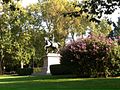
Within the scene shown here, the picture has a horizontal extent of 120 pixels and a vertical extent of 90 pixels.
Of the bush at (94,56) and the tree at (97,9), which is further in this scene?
the bush at (94,56)

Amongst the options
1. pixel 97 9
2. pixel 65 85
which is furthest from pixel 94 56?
pixel 97 9

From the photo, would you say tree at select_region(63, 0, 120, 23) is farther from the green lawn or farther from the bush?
the bush

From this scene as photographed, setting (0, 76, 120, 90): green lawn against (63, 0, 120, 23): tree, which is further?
(0, 76, 120, 90): green lawn

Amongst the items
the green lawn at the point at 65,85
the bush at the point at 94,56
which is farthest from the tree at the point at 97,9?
the bush at the point at 94,56

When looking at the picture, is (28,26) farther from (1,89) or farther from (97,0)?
(97,0)

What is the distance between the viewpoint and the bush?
31688 mm

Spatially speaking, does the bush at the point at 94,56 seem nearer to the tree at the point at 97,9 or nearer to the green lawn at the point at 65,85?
the green lawn at the point at 65,85

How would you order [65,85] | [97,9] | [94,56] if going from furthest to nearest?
[94,56]
[65,85]
[97,9]

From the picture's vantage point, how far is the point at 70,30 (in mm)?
66688

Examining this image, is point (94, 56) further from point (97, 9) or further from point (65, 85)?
point (97, 9)

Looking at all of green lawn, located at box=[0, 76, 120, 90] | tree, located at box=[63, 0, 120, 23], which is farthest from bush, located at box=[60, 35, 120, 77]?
tree, located at box=[63, 0, 120, 23]

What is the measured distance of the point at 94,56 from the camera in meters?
31.9

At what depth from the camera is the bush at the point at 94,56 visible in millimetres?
31688

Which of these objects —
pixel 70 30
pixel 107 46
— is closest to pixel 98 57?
pixel 107 46
